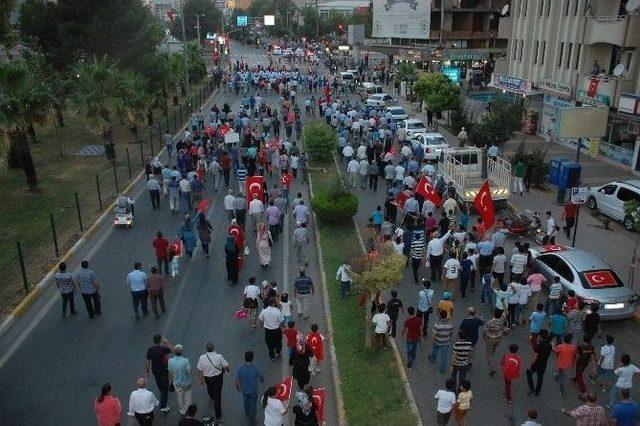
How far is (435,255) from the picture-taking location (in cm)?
1470

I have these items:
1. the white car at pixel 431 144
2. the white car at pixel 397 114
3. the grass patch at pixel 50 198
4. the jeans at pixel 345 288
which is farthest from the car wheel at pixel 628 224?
the white car at pixel 397 114

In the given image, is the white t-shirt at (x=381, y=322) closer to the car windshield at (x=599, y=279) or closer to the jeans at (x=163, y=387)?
the jeans at (x=163, y=387)

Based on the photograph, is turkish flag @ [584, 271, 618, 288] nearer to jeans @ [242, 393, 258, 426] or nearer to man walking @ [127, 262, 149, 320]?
jeans @ [242, 393, 258, 426]

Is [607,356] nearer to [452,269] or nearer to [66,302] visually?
[452,269]

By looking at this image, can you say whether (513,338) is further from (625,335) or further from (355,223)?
(355,223)

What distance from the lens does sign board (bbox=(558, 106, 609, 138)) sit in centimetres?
2242

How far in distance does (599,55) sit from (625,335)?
21.1 metres

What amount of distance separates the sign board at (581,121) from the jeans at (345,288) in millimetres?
12777

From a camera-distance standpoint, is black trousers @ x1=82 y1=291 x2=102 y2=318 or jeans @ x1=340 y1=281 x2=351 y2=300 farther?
jeans @ x1=340 y1=281 x2=351 y2=300

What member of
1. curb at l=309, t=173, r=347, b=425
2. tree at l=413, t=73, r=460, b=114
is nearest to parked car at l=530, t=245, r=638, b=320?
curb at l=309, t=173, r=347, b=425

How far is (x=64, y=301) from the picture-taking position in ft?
44.4

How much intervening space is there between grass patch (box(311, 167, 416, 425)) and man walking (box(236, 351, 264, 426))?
A: 1599 millimetres

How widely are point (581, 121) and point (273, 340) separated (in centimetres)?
1657

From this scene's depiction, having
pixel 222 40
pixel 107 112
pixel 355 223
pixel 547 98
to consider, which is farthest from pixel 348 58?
pixel 355 223
